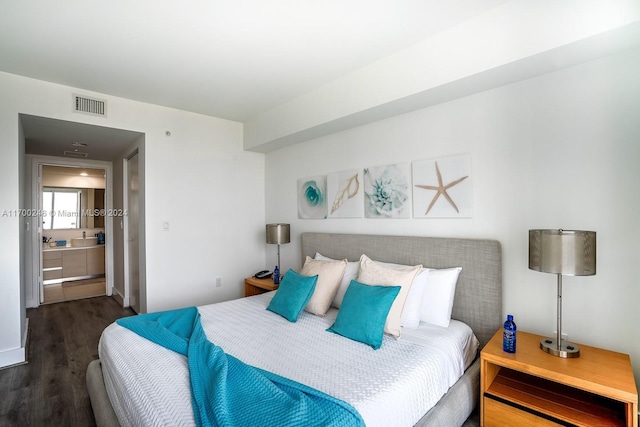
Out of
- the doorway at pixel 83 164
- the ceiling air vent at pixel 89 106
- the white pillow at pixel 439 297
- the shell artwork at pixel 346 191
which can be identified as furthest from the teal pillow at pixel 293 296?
the ceiling air vent at pixel 89 106

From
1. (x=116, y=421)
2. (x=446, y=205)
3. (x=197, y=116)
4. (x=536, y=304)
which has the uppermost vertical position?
(x=197, y=116)

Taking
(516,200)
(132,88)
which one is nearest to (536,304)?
(516,200)

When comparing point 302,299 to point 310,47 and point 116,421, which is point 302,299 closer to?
point 116,421

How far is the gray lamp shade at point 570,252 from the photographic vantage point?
65.6 inches

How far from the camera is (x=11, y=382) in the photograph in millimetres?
2621

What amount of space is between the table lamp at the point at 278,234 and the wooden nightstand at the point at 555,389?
2.48 metres

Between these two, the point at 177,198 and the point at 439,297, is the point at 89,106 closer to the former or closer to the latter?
the point at 177,198

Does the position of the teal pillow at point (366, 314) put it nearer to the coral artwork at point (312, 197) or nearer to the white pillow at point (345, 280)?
the white pillow at point (345, 280)

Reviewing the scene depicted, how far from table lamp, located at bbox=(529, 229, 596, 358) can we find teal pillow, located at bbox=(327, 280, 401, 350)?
0.87 meters

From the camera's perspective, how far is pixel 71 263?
636cm

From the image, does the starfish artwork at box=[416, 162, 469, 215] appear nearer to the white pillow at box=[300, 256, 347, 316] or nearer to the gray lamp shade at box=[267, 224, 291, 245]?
the white pillow at box=[300, 256, 347, 316]

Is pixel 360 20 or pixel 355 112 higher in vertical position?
pixel 360 20

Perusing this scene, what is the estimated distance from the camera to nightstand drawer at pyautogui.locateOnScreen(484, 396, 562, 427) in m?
1.68

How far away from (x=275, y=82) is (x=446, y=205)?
6.30 feet
